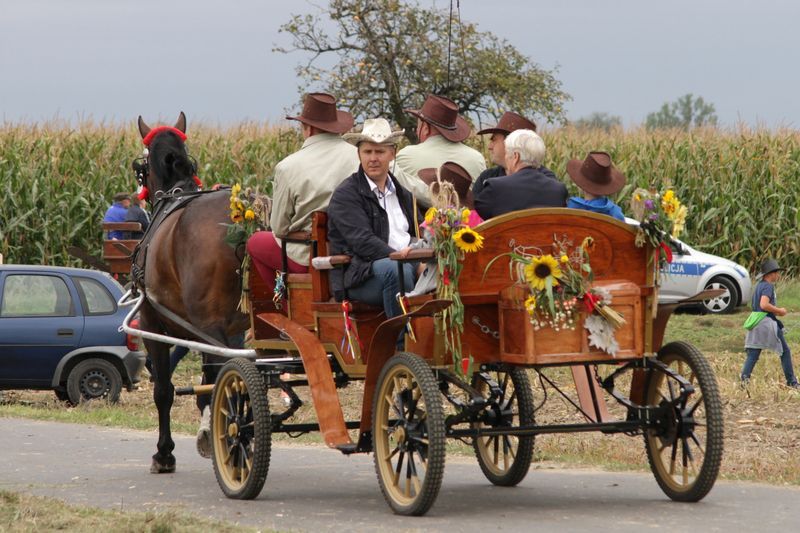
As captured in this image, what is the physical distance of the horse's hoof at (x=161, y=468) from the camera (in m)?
10.6

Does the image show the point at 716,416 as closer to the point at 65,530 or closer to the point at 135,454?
the point at 65,530

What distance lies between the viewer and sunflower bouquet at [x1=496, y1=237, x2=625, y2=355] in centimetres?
780

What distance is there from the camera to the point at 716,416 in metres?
7.93

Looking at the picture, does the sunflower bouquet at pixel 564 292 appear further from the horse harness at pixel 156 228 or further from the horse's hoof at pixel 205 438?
the horse harness at pixel 156 228

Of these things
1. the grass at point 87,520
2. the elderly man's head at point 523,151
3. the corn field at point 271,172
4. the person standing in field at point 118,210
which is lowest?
the grass at point 87,520

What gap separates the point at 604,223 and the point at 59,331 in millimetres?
9342

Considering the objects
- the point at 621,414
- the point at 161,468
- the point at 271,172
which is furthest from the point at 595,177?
the point at 271,172

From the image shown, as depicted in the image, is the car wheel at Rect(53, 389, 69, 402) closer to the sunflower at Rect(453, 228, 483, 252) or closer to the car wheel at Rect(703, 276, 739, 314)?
the sunflower at Rect(453, 228, 483, 252)

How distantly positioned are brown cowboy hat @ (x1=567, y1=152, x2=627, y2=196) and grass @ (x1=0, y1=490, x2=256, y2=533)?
12.0 ft

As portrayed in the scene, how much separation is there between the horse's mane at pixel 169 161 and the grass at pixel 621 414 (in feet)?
8.43

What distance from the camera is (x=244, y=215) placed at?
1027 cm

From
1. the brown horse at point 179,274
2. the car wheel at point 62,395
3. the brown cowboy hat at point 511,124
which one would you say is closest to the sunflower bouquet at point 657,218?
the brown cowboy hat at point 511,124

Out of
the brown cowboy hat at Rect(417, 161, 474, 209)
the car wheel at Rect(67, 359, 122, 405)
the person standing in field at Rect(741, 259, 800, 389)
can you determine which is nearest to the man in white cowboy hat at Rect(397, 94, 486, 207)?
the brown cowboy hat at Rect(417, 161, 474, 209)

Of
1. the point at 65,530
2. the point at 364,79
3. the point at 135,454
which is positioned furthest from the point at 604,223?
the point at 364,79
